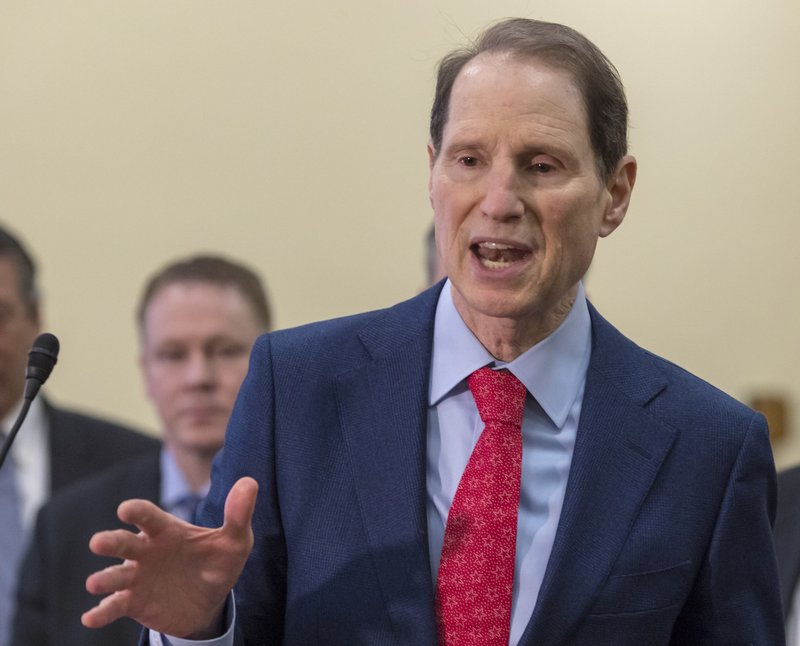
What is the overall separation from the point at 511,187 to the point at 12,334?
2172 millimetres

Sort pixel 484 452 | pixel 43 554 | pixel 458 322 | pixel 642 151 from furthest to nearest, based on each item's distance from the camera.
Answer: pixel 642 151
pixel 43 554
pixel 458 322
pixel 484 452

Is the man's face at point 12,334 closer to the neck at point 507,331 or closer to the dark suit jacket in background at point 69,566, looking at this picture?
the dark suit jacket in background at point 69,566

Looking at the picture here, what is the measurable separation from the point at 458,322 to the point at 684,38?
343cm

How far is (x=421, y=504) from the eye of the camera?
1666 millimetres

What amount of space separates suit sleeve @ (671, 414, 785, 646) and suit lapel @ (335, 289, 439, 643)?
1.27ft

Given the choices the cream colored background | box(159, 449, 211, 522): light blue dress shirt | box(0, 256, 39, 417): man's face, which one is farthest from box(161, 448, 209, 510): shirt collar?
the cream colored background

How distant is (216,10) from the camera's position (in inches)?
198

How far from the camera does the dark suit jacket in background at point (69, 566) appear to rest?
2898 millimetres

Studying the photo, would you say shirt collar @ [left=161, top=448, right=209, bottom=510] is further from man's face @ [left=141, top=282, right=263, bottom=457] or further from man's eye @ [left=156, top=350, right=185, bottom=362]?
man's eye @ [left=156, top=350, right=185, bottom=362]

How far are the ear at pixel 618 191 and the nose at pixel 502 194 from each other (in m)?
0.21

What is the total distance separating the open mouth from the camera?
173 cm

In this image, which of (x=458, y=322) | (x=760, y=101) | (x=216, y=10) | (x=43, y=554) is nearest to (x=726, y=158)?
(x=760, y=101)

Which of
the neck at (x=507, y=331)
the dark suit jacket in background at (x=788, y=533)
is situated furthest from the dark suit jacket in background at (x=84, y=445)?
the neck at (x=507, y=331)

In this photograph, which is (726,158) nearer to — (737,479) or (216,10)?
(216,10)
